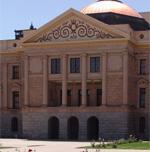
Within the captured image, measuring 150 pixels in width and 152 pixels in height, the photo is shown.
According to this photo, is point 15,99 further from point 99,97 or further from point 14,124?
point 99,97

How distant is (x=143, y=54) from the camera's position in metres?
74.2

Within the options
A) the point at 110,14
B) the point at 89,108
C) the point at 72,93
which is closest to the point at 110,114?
the point at 89,108

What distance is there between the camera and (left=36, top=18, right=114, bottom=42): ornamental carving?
72875 mm

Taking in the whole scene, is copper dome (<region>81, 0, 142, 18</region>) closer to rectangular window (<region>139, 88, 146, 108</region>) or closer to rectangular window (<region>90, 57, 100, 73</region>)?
rectangular window (<region>90, 57, 100, 73</region>)

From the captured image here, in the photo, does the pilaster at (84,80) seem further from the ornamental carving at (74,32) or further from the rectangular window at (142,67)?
the rectangular window at (142,67)

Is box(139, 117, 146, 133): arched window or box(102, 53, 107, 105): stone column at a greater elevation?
box(102, 53, 107, 105): stone column

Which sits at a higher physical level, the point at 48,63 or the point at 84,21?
the point at 84,21

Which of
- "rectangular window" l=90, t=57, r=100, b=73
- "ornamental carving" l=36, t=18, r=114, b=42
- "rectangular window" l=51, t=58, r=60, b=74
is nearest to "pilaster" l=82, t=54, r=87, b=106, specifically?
"rectangular window" l=90, t=57, r=100, b=73

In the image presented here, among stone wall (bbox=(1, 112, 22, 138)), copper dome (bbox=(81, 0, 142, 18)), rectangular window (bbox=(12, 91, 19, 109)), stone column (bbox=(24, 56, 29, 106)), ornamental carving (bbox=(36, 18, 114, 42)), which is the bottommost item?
stone wall (bbox=(1, 112, 22, 138))

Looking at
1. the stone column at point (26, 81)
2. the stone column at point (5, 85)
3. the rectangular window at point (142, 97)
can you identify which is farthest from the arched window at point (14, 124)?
the rectangular window at point (142, 97)

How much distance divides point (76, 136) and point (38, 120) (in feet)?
18.3

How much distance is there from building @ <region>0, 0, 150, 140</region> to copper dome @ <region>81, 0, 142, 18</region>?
217cm

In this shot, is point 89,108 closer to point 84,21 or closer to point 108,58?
point 108,58

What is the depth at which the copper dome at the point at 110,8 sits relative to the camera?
80500 millimetres
